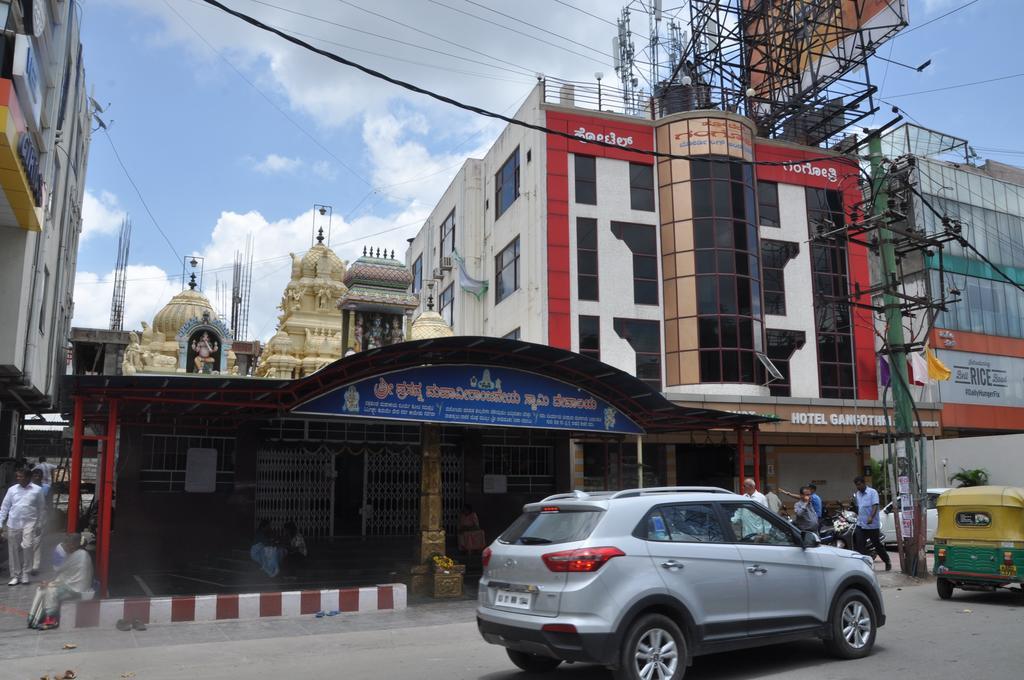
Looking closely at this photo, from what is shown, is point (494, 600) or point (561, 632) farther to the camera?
point (494, 600)

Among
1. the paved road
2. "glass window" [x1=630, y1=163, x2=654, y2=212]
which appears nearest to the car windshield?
the paved road

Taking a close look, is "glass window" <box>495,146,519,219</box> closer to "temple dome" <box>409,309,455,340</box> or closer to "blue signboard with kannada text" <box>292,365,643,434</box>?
"temple dome" <box>409,309,455,340</box>

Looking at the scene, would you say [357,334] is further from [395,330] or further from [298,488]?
[298,488]

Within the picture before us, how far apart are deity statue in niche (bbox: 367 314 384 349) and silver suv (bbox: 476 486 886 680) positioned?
1568cm

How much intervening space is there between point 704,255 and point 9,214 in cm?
2140

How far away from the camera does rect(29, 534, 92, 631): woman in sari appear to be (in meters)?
10.4

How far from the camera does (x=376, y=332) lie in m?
23.2

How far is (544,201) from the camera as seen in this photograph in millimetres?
28625

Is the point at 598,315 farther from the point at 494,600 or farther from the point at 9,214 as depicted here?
the point at 494,600

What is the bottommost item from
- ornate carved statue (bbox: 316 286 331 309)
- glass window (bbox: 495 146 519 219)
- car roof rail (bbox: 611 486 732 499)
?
car roof rail (bbox: 611 486 732 499)

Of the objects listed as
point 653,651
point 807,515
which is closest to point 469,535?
point 807,515

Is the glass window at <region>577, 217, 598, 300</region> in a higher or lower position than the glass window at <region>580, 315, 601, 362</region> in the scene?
higher

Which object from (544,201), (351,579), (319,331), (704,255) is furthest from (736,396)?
(351,579)

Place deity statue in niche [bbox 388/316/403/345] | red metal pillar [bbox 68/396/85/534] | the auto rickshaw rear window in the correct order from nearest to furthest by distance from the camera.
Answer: red metal pillar [bbox 68/396/85/534]
the auto rickshaw rear window
deity statue in niche [bbox 388/316/403/345]
